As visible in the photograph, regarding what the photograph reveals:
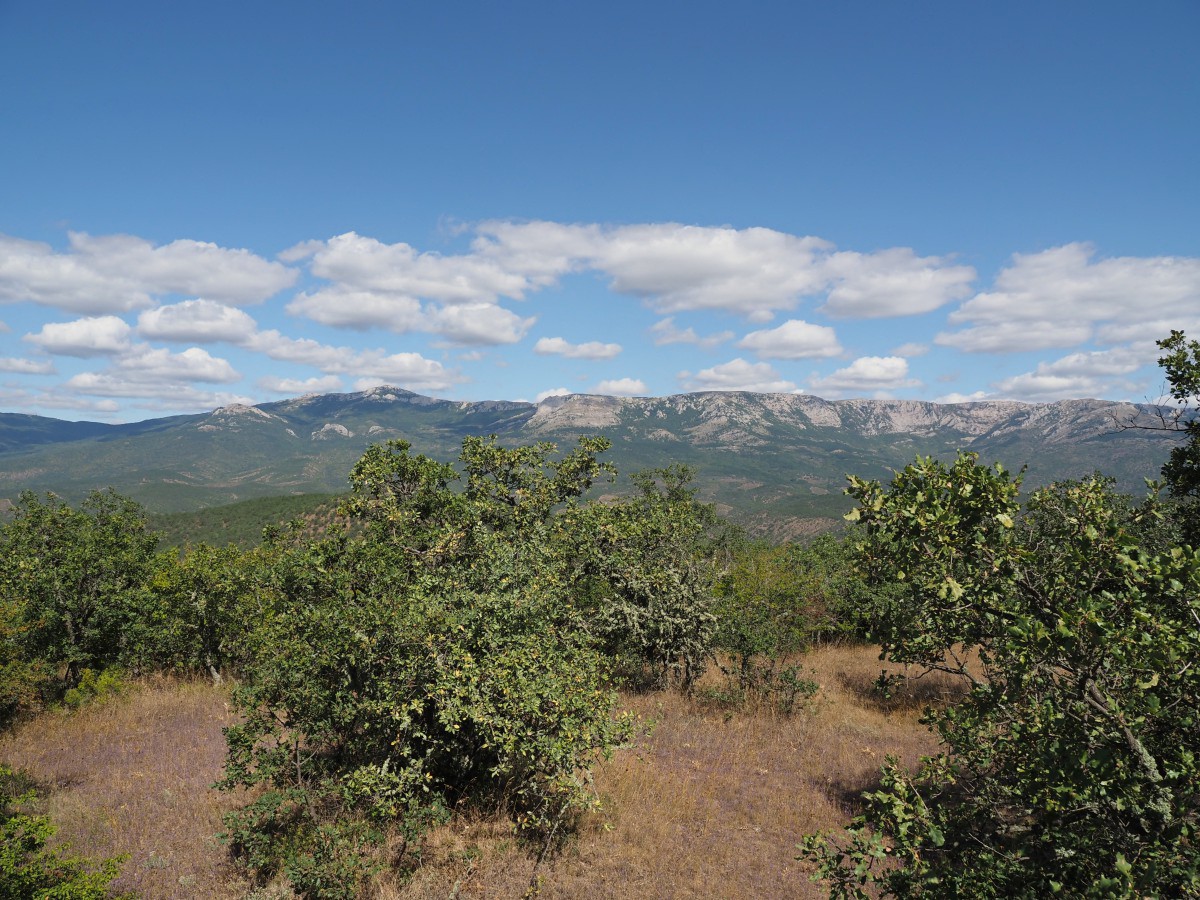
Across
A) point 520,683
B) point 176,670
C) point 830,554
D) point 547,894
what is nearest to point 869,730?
point 547,894

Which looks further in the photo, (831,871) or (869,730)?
(869,730)

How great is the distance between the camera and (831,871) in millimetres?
6590

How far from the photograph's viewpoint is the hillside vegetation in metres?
6.05

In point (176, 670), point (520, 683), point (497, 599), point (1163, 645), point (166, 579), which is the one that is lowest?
point (176, 670)

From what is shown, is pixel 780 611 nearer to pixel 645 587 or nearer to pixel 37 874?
pixel 645 587

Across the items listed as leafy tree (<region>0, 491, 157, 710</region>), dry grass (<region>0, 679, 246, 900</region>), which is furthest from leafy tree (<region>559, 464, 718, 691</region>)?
leafy tree (<region>0, 491, 157, 710</region>)

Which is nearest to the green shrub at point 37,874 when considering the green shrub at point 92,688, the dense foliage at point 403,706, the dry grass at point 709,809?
the dense foliage at point 403,706

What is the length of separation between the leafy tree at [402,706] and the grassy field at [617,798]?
3.15 feet

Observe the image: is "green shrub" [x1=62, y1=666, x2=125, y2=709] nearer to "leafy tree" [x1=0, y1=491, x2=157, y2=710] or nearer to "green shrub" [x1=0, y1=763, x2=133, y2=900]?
"leafy tree" [x1=0, y1=491, x2=157, y2=710]

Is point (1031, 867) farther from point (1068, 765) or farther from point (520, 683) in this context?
point (520, 683)

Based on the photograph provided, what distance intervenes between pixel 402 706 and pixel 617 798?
716 centimetres

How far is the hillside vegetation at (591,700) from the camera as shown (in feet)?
19.9

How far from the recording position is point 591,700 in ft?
40.4

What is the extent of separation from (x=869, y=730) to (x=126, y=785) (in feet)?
77.4
